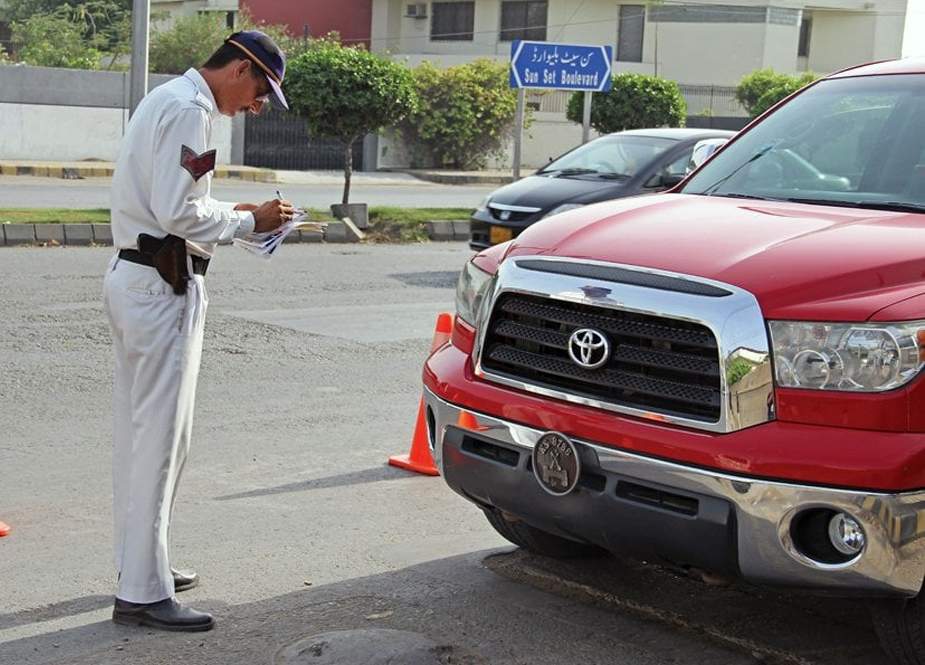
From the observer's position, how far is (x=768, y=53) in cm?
4853

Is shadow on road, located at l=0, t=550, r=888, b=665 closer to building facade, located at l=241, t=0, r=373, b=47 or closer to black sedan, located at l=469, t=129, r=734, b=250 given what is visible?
black sedan, located at l=469, t=129, r=734, b=250

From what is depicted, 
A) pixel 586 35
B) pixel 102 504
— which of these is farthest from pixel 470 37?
pixel 102 504

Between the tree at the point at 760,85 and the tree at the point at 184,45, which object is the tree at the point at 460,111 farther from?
the tree at the point at 760,85

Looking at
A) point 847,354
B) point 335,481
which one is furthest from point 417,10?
point 847,354

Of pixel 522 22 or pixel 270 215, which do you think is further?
pixel 522 22

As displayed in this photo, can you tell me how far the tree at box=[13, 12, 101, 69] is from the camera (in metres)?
37.5

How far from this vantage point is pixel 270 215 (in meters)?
4.75

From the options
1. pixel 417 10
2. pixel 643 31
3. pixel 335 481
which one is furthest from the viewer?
pixel 417 10

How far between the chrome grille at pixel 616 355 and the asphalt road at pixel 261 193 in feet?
50.9

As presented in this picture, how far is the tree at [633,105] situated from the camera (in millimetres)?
26984

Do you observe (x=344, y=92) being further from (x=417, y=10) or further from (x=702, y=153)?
(x=417, y=10)

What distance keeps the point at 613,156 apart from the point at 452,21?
35.7m

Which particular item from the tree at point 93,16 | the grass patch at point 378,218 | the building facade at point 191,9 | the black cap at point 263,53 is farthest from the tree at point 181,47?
the black cap at point 263,53

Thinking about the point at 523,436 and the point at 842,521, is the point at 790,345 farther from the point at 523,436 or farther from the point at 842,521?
the point at 523,436
